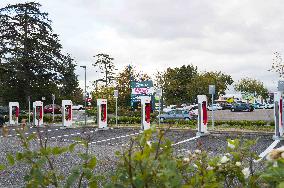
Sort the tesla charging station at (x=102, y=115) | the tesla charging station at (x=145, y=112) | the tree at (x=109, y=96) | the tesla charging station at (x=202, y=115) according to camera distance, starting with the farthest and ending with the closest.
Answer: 1. the tree at (x=109, y=96)
2. the tesla charging station at (x=102, y=115)
3. the tesla charging station at (x=145, y=112)
4. the tesla charging station at (x=202, y=115)

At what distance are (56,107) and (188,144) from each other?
44754mm

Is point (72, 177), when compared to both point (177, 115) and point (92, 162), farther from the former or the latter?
point (177, 115)

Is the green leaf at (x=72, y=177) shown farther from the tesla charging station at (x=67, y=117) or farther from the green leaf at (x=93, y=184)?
the tesla charging station at (x=67, y=117)

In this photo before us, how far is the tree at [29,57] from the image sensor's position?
5359cm

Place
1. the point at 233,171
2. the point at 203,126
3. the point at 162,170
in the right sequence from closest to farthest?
the point at 162,170 < the point at 233,171 < the point at 203,126

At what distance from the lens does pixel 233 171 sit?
105 inches

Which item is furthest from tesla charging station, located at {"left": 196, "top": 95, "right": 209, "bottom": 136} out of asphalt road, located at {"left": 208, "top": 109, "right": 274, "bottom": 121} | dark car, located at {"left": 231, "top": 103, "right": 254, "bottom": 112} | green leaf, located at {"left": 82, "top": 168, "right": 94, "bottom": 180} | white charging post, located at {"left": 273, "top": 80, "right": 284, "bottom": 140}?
dark car, located at {"left": 231, "top": 103, "right": 254, "bottom": 112}

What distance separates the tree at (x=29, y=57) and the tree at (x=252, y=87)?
8004cm

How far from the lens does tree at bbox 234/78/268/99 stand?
12555 cm

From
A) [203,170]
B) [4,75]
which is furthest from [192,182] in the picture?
[4,75]

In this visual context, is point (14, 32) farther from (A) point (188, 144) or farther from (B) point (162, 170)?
(B) point (162, 170)

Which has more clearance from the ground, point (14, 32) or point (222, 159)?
point (14, 32)

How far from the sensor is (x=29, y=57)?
5434 centimetres

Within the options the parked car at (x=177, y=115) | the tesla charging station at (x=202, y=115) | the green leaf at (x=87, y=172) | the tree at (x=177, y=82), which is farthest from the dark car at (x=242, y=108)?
the green leaf at (x=87, y=172)
